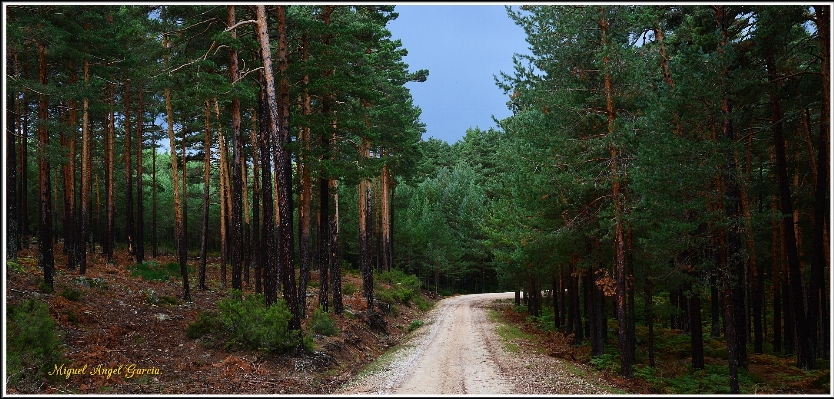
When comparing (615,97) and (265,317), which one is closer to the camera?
(265,317)

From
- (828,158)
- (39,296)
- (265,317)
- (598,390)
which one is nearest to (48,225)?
(39,296)

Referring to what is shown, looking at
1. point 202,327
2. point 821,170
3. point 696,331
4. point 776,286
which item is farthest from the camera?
point 776,286

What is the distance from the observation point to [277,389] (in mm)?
10555

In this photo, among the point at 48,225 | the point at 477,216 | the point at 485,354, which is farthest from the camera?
the point at 477,216

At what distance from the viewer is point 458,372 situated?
43.8 ft

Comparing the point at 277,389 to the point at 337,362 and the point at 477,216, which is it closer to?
the point at 337,362

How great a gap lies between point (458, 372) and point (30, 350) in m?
9.41

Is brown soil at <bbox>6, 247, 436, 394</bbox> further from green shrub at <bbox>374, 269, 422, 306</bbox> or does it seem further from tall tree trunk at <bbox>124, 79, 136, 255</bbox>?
green shrub at <bbox>374, 269, 422, 306</bbox>

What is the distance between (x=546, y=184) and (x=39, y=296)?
14.6 metres

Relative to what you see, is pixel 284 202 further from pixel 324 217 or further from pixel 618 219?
pixel 618 219

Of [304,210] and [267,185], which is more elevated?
[267,185]

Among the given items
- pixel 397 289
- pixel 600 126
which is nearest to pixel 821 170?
pixel 600 126

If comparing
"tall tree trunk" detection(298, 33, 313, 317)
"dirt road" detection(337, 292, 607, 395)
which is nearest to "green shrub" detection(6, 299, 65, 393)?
"dirt road" detection(337, 292, 607, 395)

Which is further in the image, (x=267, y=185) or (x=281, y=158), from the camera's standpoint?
(x=267, y=185)
